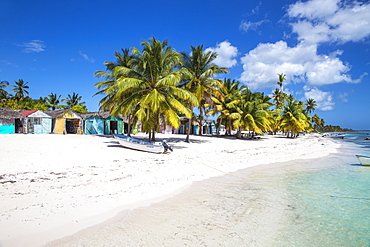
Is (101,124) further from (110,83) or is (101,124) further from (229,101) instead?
(229,101)

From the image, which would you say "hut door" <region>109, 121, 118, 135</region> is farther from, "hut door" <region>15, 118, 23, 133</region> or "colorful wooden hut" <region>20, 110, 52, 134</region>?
"hut door" <region>15, 118, 23, 133</region>

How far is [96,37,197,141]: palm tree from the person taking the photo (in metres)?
14.9

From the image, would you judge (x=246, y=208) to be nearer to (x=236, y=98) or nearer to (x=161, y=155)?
(x=161, y=155)

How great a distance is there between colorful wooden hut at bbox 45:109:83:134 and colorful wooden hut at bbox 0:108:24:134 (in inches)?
117

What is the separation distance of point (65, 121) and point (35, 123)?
119 inches

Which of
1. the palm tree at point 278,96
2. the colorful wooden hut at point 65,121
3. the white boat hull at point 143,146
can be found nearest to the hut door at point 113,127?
the colorful wooden hut at point 65,121

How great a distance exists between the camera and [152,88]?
53.1 ft

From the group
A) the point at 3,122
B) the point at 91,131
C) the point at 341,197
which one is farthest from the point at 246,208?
the point at 3,122

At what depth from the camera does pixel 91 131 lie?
87.8ft

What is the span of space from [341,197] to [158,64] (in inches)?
527

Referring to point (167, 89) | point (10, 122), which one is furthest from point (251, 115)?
point (10, 122)

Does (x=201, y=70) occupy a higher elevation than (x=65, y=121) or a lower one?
higher

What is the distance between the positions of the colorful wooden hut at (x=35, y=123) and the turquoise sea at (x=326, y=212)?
1026 inches

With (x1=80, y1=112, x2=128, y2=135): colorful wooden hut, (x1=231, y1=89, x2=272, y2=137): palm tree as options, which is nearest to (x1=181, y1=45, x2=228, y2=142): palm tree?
(x1=231, y1=89, x2=272, y2=137): palm tree
